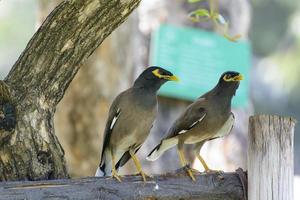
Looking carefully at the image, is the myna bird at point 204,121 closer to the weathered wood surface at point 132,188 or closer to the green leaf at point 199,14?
the green leaf at point 199,14

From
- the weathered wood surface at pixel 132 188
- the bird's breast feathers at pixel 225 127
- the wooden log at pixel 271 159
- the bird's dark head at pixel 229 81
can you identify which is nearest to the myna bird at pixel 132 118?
the bird's dark head at pixel 229 81

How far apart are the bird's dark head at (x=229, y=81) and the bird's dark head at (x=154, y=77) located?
1.09 feet

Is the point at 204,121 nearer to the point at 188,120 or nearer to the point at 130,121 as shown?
the point at 188,120

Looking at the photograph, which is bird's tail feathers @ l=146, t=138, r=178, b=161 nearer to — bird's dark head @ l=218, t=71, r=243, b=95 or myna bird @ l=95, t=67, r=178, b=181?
myna bird @ l=95, t=67, r=178, b=181

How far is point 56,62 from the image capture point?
5.23 metres

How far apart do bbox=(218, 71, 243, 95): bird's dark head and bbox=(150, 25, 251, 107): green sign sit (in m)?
4.08

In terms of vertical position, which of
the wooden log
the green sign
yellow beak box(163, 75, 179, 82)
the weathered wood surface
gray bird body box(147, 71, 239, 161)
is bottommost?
the weathered wood surface

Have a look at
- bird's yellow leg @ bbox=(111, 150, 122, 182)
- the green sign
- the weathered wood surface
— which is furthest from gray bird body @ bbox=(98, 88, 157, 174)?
the green sign

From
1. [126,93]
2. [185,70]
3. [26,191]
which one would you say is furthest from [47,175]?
[185,70]

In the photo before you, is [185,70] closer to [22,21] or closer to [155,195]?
[155,195]

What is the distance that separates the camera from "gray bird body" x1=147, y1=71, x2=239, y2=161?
5699 millimetres

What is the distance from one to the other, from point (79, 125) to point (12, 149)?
3813mm

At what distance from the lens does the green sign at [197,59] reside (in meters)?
10.0

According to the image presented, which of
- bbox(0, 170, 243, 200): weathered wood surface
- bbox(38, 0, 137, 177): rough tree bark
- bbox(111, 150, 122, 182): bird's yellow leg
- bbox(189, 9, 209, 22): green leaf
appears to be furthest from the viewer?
bbox(38, 0, 137, 177): rough tree bark
